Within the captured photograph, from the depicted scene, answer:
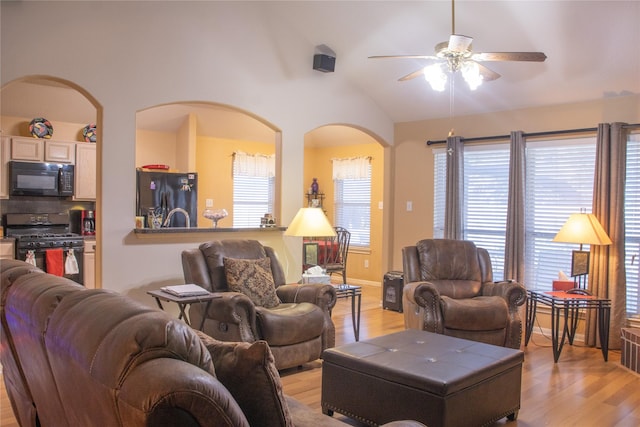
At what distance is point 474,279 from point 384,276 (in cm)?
168

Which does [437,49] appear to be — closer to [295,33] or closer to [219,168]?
[295,33]

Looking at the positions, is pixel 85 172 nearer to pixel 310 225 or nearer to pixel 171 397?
pixel 310 225

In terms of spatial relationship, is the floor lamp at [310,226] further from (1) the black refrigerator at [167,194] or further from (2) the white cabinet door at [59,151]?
(2) the white cabinet door at [59,151]

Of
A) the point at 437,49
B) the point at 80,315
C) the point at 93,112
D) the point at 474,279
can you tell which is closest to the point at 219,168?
the point at 93,112

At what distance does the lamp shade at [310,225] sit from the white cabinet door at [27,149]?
391 cm

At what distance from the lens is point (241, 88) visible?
5.28 m

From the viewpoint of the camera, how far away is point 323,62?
5727 millimetres

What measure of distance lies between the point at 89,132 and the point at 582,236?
618 cm

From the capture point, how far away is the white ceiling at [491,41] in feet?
14.7

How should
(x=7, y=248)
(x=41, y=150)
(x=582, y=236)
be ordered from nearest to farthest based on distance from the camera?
(x=582, y=236) → (x=7, y=248) → (x=41, y=150)

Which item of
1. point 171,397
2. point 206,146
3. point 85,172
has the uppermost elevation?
point 206,146

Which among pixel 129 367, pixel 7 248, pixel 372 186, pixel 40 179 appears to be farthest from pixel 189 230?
pixel 372 186

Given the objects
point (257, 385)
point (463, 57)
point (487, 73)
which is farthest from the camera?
point (487, 73)

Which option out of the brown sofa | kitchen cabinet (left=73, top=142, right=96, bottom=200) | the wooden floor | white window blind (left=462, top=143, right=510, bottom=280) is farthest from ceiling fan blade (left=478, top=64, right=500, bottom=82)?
kitchen cabinet (left=73, top=142, right=96, bottom=200)
